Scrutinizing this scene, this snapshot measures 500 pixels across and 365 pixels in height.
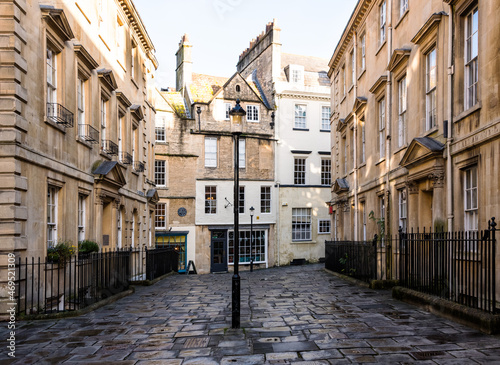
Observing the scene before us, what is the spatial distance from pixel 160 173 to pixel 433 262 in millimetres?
23574

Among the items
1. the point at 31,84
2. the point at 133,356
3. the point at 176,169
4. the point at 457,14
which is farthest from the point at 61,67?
the point at 176,169

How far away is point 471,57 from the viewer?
10922 millimetres

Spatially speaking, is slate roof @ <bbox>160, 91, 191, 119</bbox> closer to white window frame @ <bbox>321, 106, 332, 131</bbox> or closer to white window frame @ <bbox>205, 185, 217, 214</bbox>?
white window frame @ <bbox>205, 185, 217, 214</bbox>

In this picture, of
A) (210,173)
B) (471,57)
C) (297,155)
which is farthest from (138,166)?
(297,155)

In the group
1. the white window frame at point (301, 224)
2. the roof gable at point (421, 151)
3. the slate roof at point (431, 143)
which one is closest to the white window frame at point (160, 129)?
the white window frame at point (301, 224)

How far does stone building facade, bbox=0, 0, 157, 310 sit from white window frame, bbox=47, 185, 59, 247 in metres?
0.03

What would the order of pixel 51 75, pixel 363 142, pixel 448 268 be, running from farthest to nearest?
1. pixel 363 142
2. pixel 51 75
3. pixel 448 268

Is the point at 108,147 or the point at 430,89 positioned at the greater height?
the point at 430,89

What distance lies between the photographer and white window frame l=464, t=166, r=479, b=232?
10.5 metres

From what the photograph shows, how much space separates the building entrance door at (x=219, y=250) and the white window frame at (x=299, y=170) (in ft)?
21.3

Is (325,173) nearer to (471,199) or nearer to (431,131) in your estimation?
(431,131)

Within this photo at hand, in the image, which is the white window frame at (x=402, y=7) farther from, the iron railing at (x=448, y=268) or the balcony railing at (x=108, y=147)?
the balcony railing at (x=108, y=147)

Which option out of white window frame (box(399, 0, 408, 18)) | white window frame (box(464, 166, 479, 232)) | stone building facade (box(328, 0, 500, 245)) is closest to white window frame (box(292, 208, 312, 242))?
stone building facade (box(328, 0, 500, 245))

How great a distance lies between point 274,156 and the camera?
115ft
